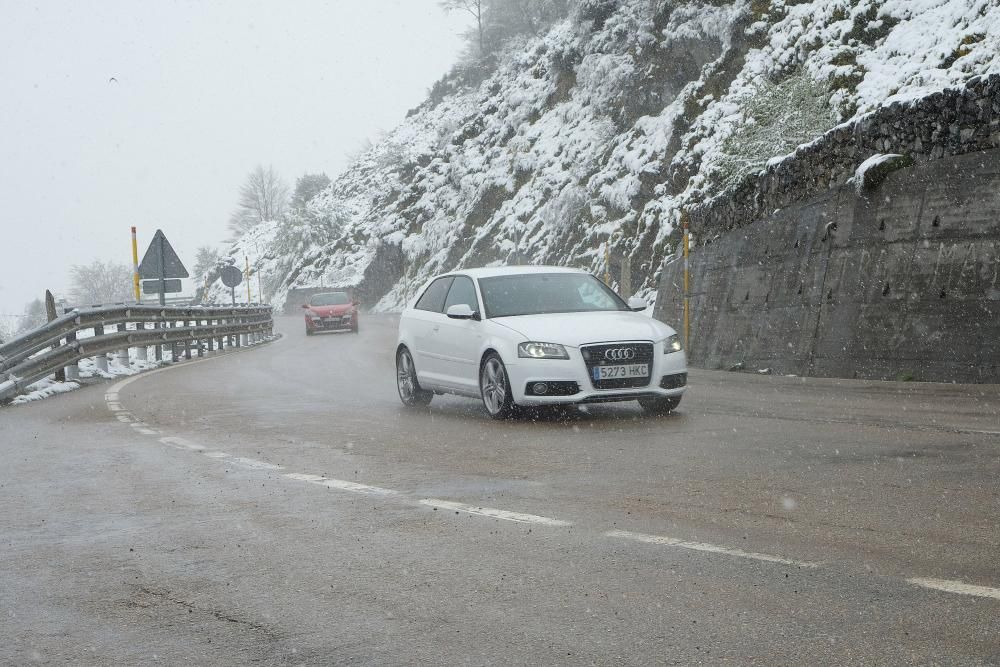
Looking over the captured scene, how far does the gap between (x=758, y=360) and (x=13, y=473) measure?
10673 mm

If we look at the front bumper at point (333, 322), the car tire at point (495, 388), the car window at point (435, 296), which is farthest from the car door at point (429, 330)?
the front bumper at point (333, 322)

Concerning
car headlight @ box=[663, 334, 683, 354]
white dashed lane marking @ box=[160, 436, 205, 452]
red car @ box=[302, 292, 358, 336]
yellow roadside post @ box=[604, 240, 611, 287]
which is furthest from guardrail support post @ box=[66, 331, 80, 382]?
red car @ box=[302, 292, 358, 336]

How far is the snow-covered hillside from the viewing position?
76.1 feet

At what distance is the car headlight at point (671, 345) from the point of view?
34.8ft

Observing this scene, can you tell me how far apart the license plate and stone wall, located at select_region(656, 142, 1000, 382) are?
14.0 ft

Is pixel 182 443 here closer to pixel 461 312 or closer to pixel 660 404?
pixel 461 312

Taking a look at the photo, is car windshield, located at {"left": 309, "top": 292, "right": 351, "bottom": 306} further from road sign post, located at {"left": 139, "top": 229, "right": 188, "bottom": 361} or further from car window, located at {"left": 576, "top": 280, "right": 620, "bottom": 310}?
car window, located at {"left": 576, "top": 280, "right": 620, "bottom": 310}

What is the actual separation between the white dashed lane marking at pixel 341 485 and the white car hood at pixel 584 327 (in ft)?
11.4

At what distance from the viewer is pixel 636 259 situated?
35.9 m

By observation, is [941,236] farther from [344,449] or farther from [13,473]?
[13,473]

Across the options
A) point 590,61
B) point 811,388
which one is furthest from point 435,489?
point 590,61

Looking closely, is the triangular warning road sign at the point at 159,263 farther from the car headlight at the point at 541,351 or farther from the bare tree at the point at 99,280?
the bare tree at the point at 99,280

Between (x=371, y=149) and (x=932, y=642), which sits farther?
(x=371, y=149)

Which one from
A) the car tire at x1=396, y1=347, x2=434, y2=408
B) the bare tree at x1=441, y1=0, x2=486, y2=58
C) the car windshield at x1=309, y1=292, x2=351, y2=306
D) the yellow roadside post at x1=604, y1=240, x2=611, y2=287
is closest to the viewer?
the car tire at x1=396, y1=347, x2=434, y2=408
